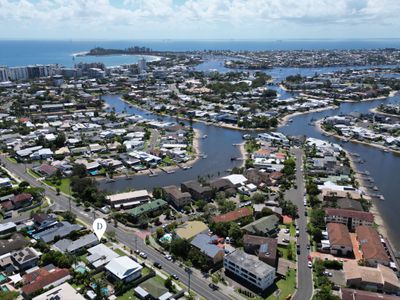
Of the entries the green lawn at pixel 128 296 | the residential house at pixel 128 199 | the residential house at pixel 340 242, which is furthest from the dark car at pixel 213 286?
the residential house at pixel 128 199

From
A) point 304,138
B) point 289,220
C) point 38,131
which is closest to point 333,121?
point 304,138

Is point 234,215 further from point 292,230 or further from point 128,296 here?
point 128,296

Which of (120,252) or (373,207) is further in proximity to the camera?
(373,207)

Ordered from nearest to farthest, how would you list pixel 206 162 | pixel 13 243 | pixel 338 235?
pixel 13 243 < pixel 338 235 < pixel 206 162

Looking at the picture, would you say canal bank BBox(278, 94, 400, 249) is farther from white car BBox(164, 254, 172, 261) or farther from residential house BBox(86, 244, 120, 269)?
residential house BBox(86, 244, 120, 269)

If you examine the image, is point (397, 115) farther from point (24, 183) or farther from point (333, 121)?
point (24, 183)

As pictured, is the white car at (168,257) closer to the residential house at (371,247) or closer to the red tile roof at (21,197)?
the residential house at (371,247)

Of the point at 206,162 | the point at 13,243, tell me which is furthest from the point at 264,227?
the point at 206,162
